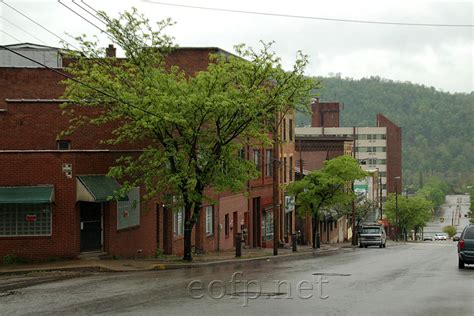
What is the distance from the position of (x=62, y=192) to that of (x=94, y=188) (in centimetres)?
114

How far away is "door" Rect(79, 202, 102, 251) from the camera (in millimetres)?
27625

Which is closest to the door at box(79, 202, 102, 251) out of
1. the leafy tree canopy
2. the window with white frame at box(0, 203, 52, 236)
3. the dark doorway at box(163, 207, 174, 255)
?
the window with white frame at box(0, 203, 52, 236)

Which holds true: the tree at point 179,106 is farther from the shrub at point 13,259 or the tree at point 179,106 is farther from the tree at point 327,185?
the tree at point 327,185

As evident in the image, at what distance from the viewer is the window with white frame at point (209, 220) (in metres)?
38.9

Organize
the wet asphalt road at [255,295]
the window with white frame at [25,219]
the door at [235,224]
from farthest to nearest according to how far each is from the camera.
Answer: the door at [235,224], the window with white frame at [25,219], the wet asphalt road at [255,295]

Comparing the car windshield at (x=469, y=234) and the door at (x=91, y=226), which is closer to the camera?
the car windshield at (x=469, y=234)

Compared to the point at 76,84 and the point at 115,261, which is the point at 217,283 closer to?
the point at 115,261

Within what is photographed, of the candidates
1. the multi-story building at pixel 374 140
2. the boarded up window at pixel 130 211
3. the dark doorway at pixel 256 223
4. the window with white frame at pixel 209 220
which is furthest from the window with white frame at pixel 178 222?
the multi-story building at pixel 374 140

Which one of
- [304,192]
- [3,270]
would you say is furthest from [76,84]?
[304,192]

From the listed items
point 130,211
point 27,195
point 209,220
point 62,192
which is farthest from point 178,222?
point 27,195

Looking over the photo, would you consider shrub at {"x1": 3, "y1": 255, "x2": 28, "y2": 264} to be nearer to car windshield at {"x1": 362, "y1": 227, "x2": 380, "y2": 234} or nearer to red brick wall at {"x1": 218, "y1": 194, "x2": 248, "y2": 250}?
red brick wall at {"x1": 218, "y1": 194, "x2": 248, "y2": 250}

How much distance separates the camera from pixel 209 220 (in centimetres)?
3944

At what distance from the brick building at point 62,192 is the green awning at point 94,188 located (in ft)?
0.12

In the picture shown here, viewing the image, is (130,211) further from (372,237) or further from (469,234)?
(372,237)
